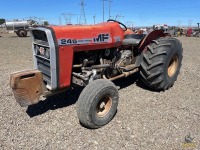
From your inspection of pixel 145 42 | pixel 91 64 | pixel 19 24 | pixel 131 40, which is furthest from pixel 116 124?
pixel 19 24

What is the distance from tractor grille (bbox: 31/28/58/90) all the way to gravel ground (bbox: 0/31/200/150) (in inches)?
28.3

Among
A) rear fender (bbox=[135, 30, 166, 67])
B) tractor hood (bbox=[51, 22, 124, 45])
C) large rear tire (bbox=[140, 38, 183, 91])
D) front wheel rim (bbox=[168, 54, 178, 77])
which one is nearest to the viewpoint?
tractor hood (bbox=[51, 22, 124, 45])

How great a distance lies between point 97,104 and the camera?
13.5ft

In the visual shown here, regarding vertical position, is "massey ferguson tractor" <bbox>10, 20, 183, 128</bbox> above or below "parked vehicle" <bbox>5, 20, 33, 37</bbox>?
below

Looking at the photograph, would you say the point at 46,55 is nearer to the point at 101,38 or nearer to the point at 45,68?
the point at 45,68

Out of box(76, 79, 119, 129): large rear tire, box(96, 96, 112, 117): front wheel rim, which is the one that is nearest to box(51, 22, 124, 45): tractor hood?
box(76, 79, 119, 129): large rear tire

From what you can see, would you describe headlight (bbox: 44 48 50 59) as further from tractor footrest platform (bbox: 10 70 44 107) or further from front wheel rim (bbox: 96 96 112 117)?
front wheel rim (bbox: 96 96 112 117)

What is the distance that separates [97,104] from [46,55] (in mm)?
1272

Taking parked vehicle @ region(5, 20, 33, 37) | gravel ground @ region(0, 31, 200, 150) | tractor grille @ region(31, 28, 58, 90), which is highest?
parked vehicle @ region(5, 20, 33, 37)

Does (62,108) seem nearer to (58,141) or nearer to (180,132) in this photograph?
(58,141)

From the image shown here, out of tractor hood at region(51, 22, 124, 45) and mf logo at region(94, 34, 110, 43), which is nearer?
tractor hood at region(51, 22, 124, 45)

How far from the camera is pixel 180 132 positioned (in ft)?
13.4

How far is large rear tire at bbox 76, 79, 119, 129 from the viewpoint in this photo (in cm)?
394

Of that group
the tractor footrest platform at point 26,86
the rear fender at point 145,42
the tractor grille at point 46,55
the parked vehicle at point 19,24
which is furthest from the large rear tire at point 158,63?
the parked vehicle at point 19,24
